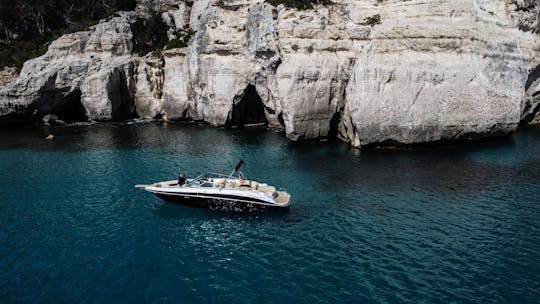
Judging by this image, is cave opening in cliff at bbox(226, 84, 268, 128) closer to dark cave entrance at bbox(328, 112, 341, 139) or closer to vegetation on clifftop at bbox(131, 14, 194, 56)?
vegetation on clifftop at bbox(131, 14, 194, 56)

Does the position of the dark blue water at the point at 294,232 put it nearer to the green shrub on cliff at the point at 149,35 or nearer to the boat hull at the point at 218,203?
Answer: the boat hull at the point at 218,203

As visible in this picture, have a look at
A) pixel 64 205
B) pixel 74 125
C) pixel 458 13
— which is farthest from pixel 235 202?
pixel 74 125

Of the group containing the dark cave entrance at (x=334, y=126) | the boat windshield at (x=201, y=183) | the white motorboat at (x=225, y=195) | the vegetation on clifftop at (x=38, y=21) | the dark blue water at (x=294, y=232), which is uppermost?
the vegetation on clifftop at (x=38, y=21)

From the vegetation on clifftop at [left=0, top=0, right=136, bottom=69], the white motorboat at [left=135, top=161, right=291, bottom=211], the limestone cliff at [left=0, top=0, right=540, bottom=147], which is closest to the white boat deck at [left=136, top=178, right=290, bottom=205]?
the white motorboat at [left=135, top=161, right=291, bottom=211]

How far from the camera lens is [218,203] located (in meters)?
26.7

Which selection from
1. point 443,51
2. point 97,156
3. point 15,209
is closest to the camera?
point 15,209

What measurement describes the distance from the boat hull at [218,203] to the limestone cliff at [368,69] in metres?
15.7

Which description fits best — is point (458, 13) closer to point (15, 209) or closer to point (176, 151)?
point (176, 151)

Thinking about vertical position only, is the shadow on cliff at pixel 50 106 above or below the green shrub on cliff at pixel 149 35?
below

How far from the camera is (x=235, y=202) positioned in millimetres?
26375

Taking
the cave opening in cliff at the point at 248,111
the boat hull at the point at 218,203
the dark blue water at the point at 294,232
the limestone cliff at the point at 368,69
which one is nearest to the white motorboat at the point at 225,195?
the boat hull at the point at 218,203

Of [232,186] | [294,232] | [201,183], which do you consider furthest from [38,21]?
[294,232]

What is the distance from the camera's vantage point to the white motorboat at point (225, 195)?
25984mm

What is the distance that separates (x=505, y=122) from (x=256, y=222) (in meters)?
26.7
